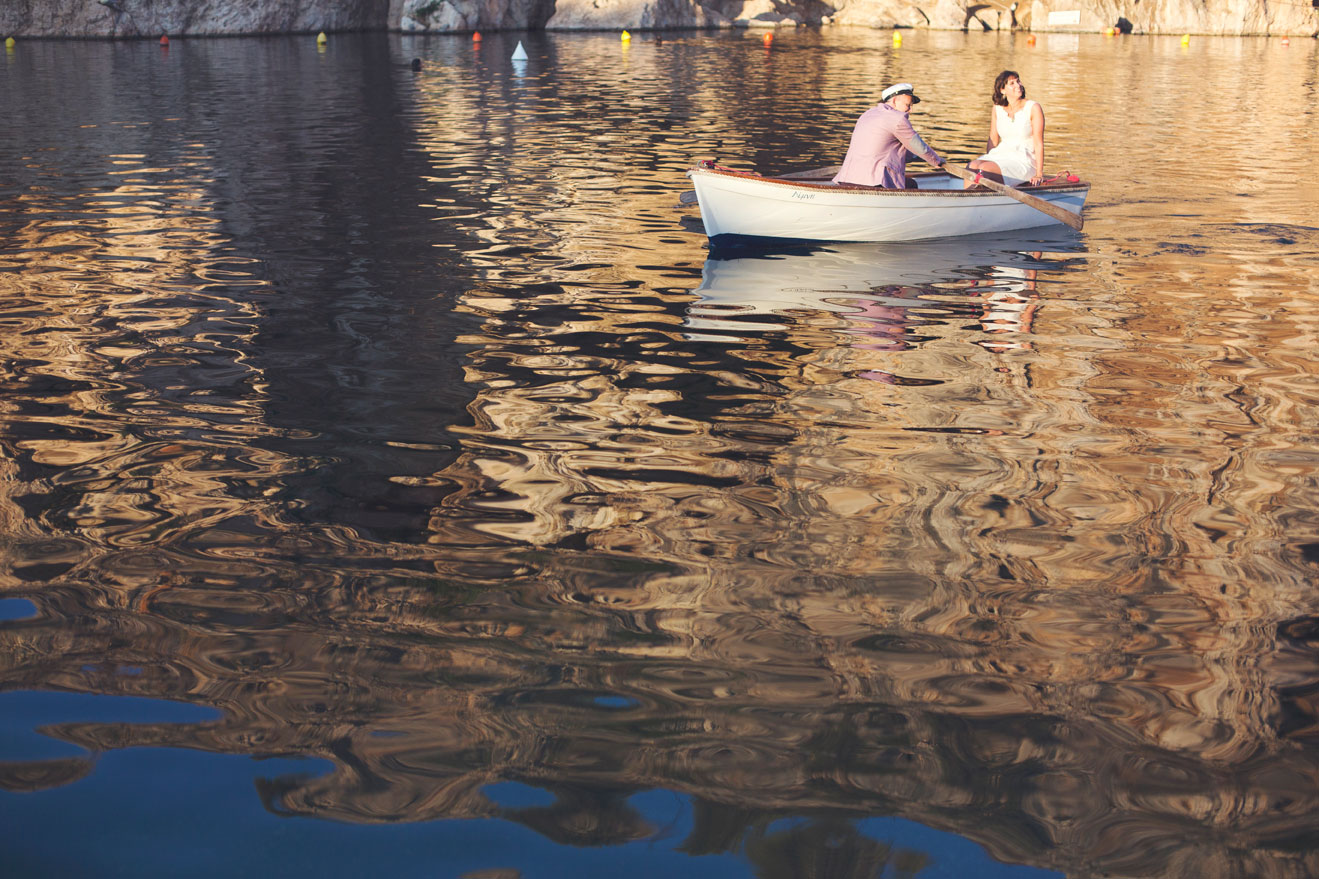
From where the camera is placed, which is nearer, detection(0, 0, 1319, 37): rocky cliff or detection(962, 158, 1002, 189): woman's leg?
detection(962, 158, 1002, 189): woman's leg

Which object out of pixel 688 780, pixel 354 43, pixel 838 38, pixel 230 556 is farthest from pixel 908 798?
pixel 838 38

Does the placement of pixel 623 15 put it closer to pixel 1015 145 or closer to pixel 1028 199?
pixel 1015 145

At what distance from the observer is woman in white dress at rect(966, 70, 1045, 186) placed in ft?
41.6

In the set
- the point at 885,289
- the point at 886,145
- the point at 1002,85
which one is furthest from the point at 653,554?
the point at 1002,85

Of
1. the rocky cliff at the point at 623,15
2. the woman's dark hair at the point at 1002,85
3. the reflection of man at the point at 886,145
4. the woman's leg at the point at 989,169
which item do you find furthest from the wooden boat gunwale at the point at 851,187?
the rocky cliff at the point at 623,15

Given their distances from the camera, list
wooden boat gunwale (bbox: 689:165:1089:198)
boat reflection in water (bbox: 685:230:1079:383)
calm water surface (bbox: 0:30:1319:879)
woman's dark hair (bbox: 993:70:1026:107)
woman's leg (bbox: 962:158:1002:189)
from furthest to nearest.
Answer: woman's leg (bbox: 962:158:1002:189) < woman's dark hair (bbox: 993:70:1026:107) < wooden boat gunwale (bbox: 689:165:1089:198) < boat reflection in water (bbox: 685:230:1079:383) < calm water surface (bbox: 0:30:1319:879)

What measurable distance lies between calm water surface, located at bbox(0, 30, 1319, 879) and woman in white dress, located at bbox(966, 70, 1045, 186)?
93 centimetres

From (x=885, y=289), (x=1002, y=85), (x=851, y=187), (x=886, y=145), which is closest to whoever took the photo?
(x=885, y=289)

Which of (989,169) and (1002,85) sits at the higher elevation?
(1002,85)

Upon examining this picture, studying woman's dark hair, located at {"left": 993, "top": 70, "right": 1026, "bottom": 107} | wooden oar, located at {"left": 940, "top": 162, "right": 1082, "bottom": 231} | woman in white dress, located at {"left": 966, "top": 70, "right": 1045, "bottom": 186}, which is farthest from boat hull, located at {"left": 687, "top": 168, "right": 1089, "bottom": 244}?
woman's dark hair, located at {"left": 993, "top": 70, "right": 1026, "bottom": 107}

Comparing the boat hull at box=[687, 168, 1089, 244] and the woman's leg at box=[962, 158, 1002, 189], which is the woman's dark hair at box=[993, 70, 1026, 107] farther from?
the boat hull at box=[687, 168, 1089, 244]

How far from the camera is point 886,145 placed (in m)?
11.4

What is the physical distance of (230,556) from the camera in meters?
4.87

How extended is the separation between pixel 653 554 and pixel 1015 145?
32.4ft
